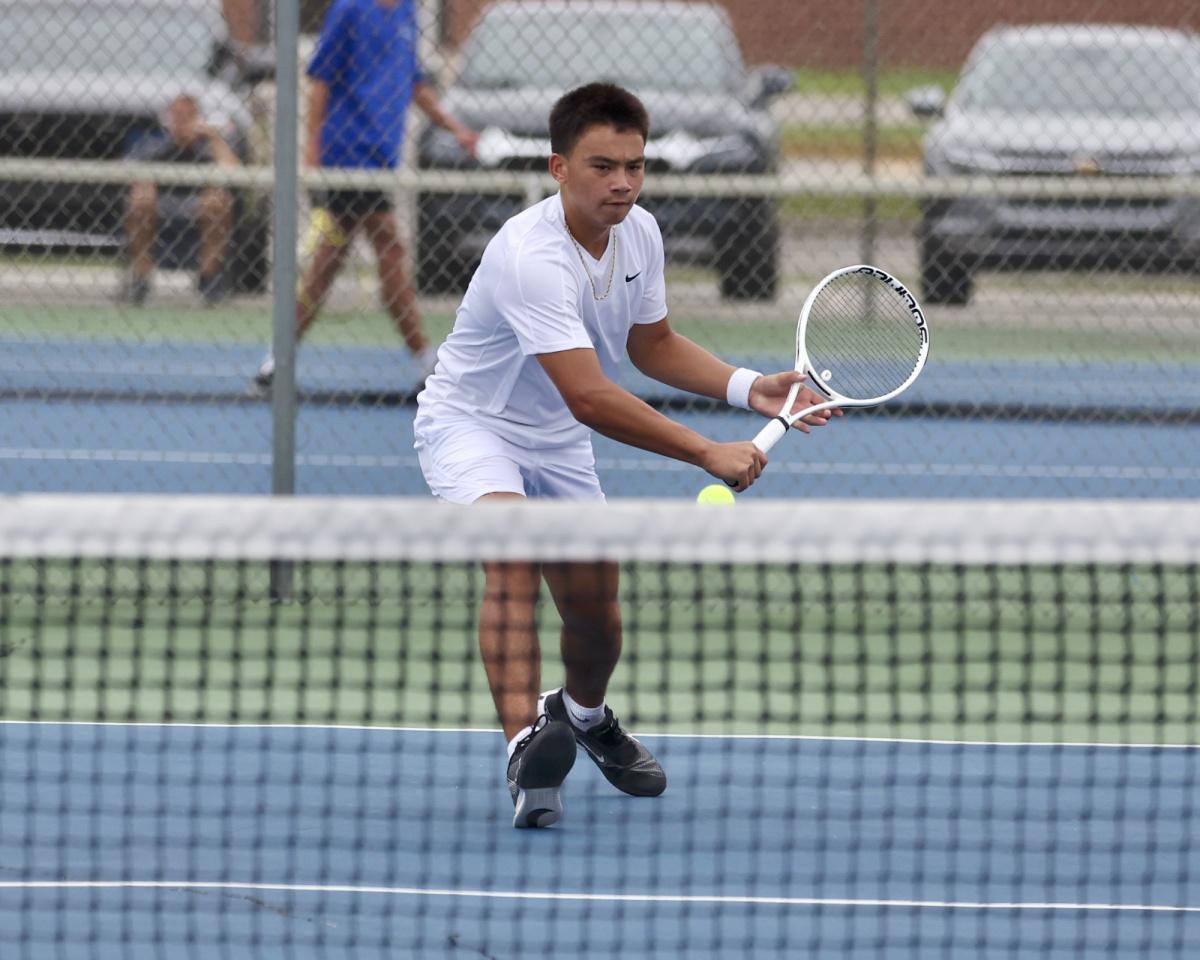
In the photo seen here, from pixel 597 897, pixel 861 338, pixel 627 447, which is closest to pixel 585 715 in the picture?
pixel 597 897

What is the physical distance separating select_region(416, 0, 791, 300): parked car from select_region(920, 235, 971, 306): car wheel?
0.65 m

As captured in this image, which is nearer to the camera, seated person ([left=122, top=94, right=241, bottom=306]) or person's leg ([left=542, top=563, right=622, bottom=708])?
person's leg ([left=542, top=563, right=622, bottom=708])

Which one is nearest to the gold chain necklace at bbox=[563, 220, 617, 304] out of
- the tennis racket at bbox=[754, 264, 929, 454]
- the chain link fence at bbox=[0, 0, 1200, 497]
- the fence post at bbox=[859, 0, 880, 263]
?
the tennis racket at bbox=[754, 264, 929, 454]

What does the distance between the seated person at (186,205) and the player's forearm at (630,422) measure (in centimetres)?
511

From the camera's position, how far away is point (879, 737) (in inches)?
187

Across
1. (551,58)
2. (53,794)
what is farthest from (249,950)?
(551,58)

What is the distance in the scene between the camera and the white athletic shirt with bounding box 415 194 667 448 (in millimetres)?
3988

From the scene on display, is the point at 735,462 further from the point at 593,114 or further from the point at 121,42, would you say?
the point at 121,42

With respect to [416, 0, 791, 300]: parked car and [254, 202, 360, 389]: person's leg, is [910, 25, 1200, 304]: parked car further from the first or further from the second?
[254, 202, 360, 389]: person's leg

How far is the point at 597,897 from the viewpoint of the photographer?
12.2 ft

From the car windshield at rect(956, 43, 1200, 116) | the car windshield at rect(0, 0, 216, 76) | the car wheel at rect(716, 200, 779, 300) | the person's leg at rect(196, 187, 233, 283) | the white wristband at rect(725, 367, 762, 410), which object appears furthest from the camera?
the car windshield at rect(0, 0, 216, 76)

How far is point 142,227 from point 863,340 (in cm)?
508

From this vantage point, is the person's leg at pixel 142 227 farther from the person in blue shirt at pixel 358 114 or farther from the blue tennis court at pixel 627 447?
the person in blue shirt at pixel 358 114

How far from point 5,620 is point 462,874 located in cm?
205
